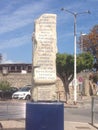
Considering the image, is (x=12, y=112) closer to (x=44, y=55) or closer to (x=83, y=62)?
(x=44, y=55)

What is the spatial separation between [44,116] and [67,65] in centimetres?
3497

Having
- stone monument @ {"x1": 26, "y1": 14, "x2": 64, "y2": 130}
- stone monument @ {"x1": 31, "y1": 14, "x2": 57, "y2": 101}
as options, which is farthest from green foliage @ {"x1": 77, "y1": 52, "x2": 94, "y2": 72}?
stone monument @ {"x1": 31, "y1": 14, "x2": 57, "y2": 101}

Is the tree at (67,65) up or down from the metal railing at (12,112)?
up

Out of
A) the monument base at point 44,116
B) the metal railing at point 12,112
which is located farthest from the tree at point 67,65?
the monument base at point 44,116

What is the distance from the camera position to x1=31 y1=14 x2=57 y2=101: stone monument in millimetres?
16547

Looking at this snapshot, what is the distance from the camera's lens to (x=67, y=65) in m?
47.9

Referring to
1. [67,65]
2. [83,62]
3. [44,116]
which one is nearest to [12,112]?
[44,116]

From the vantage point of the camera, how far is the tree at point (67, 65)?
47.1 metres

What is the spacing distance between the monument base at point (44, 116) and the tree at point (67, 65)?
33613mm

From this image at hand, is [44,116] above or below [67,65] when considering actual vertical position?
below

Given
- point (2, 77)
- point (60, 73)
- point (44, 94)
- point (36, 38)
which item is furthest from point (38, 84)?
point (2, 77)

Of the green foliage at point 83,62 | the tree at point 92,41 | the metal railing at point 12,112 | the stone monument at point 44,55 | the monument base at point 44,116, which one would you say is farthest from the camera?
the tree at point 92,41

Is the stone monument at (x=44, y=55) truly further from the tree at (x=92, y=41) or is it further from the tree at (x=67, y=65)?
the tree at (x=92, y=41)

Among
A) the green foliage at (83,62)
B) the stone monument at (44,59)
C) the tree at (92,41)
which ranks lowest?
the stone monument at (44,59)
